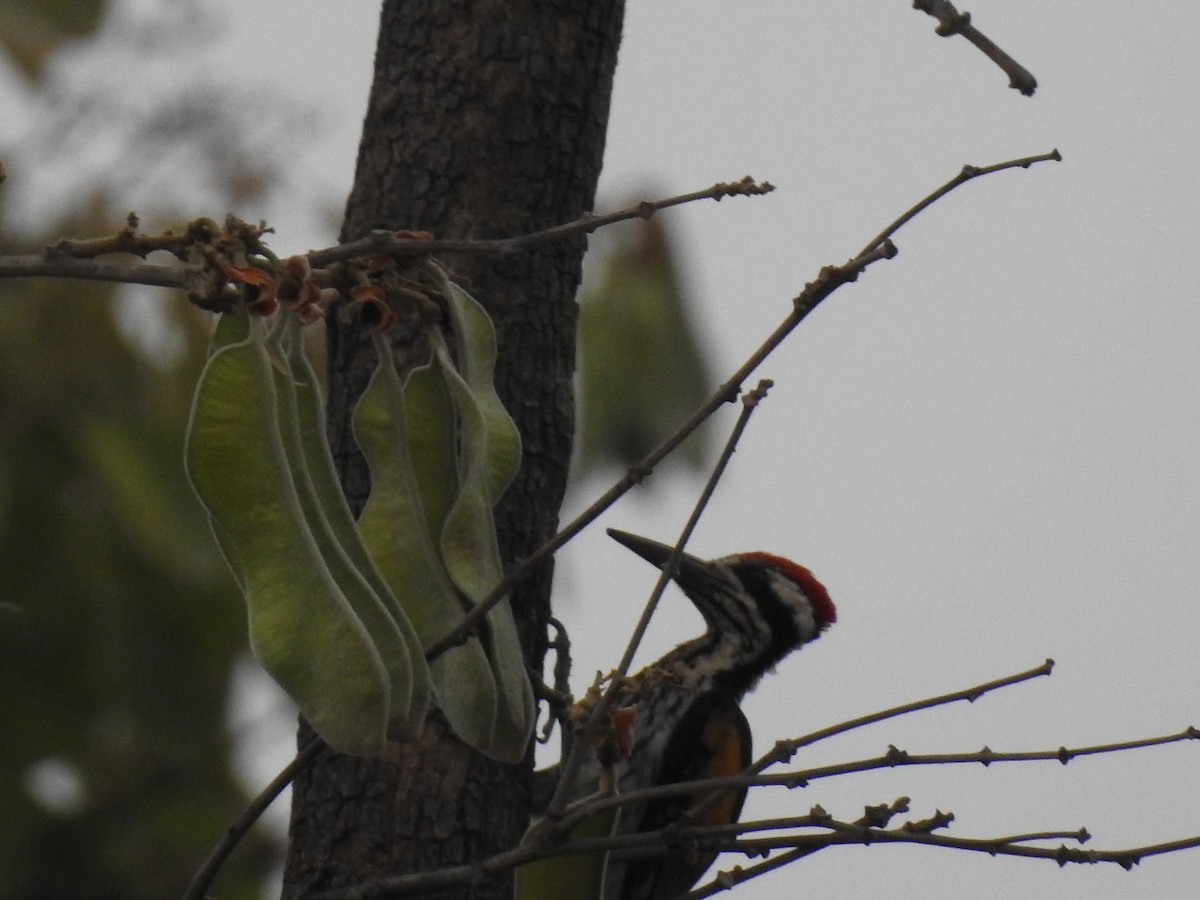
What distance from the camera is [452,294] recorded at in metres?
1.88

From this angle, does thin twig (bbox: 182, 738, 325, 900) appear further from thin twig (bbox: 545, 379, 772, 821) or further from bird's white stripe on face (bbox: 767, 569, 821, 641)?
bird's white stripe on face (bbox: 767, 569, 821, 641)

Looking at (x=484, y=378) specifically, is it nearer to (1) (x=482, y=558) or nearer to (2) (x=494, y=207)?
(1) (x=482, y=558)

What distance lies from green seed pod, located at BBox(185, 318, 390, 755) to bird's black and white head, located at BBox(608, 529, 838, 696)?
2530 millimetres

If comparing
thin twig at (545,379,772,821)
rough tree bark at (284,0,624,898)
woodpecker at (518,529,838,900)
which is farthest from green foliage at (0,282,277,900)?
thin twig at (545,379,772,821)

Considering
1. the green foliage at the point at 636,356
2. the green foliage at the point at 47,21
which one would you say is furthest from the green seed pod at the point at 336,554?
the green foliage at the point at 636,356

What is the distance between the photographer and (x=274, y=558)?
1.67 meters

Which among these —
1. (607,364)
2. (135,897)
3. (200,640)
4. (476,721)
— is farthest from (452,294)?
(135,897)

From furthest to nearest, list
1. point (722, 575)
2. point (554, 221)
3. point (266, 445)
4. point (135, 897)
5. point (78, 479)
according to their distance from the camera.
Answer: point (135, 897) < point (78, 479) < point (722, 575) < point (554, 221) < point (266, 445)

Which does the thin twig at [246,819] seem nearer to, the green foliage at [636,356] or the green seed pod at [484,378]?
the green seed pod at [484,378]

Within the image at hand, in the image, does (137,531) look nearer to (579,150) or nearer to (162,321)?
(162,321)

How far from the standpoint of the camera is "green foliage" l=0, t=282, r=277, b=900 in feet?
14.2

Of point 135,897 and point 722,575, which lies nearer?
point 722,575

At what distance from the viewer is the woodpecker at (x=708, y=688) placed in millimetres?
3783

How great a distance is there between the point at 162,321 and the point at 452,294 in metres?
3.55
